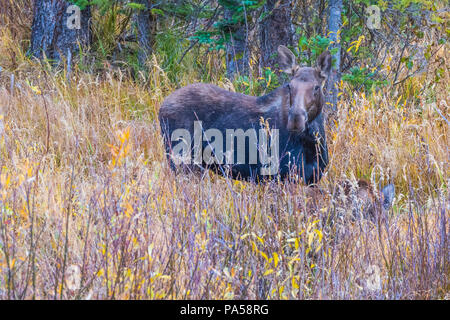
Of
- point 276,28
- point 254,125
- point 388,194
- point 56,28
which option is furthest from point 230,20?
point 388,194

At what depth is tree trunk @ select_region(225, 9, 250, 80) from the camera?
25.5 feet

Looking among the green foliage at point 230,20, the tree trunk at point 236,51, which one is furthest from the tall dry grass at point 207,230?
the tree trunk at point 236,51

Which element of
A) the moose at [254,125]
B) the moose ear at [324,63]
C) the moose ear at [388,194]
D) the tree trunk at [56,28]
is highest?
the tree trunk at [56,28]

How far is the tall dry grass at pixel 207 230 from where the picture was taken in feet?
9.60

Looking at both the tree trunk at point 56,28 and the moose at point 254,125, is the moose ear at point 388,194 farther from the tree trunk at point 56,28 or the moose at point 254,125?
the tree trunk at point 56,28

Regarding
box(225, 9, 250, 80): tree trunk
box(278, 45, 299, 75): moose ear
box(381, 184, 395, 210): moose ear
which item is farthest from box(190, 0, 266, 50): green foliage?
box(381, 184, 395, 210): moose ear

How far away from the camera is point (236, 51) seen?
8.03m

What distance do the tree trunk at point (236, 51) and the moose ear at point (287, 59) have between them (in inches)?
81.5

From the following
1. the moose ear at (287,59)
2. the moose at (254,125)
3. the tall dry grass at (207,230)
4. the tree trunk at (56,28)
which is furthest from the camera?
the tree trunk at (56,28)

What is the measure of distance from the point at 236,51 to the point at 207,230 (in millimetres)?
4993

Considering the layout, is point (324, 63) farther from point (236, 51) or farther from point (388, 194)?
point (236, 51)

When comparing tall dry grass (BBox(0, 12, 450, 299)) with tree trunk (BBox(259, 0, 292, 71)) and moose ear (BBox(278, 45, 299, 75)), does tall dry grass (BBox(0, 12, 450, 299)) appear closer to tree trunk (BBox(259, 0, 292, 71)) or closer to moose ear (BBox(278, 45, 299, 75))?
moose ear (BBox(278, 45, 299, 75))

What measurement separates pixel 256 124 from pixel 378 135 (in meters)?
1.46
